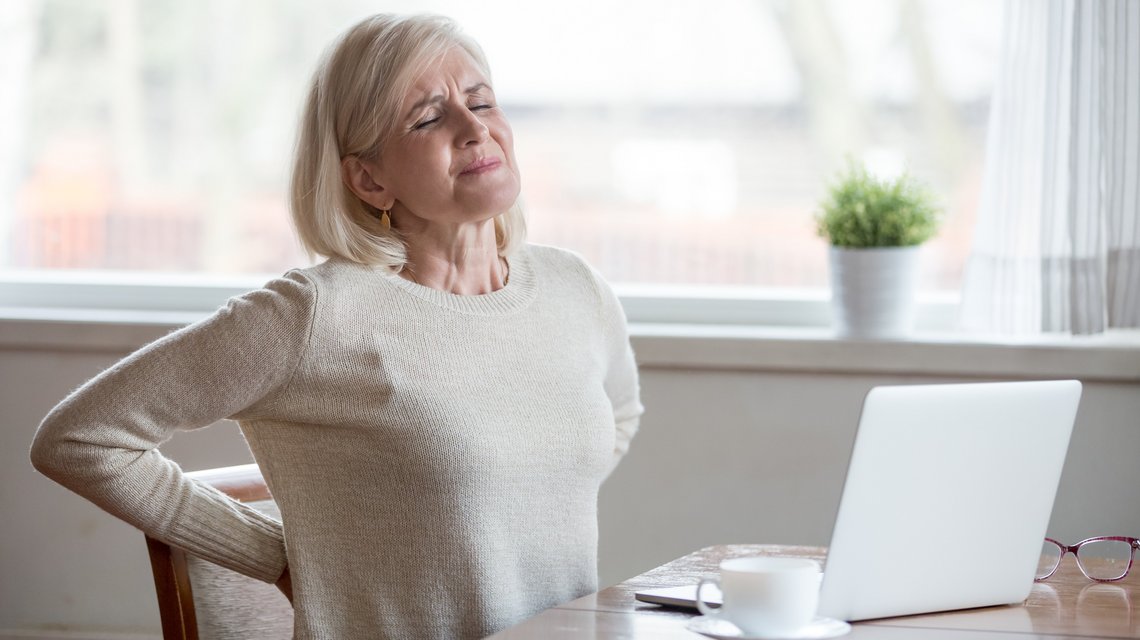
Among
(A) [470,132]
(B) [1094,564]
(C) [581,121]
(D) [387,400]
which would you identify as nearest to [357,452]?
(D) [387,400]

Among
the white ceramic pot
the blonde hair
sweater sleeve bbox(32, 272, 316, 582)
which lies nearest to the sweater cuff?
sweater sleeve bbox(32, 272, 316, 582)

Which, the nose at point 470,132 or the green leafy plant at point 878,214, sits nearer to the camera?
the nose at point 470,132

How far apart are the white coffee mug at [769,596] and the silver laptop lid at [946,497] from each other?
0.13 ft

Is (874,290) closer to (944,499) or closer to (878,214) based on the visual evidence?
(878,214)

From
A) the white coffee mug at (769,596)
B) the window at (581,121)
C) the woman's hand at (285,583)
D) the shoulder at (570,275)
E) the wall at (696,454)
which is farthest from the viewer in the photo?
the window at (581,121)

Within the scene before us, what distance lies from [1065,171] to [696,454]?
0.85 metres

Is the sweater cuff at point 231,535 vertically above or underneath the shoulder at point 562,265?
underneath

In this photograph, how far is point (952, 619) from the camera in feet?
4.14

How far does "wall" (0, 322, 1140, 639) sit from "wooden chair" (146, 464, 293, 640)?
3.08ft

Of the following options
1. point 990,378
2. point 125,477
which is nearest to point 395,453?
point 125,477

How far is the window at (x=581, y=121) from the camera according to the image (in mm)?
2525

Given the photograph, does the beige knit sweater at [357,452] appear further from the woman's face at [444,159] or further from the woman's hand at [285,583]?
the woman's face at [444,159]

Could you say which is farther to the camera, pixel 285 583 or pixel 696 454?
pixel 696 454

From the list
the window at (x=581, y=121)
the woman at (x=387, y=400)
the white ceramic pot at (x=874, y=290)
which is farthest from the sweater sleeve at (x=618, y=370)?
the window at (x=581, y=121)
